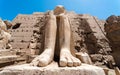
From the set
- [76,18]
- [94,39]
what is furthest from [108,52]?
[76,18]

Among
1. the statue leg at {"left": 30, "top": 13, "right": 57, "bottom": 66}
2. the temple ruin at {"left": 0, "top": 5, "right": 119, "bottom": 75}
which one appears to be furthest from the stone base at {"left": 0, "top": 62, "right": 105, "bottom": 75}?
the temple ruin at {"left": 0, "top": 5, "right": 119, "bottom": 75}

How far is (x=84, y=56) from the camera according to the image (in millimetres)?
3871

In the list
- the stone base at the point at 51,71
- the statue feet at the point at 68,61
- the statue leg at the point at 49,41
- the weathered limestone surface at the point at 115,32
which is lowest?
the stone base at the point at 51,71

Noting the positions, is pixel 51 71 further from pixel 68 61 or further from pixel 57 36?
pixel 57 36

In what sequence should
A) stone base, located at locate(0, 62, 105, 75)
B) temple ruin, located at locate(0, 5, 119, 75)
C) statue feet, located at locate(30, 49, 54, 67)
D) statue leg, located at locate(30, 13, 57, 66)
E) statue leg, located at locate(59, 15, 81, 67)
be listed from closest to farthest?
stone base, located at locate(0, 62, 105, 75) < statue feet, located at locate(30, 49, 54, 67) < statue leg, located at locate(30, 13, 57, 66) < statue leg, located at locate(59, 15, 81, 67) < temple ruin, located at locate(0, 5, 119, 75)

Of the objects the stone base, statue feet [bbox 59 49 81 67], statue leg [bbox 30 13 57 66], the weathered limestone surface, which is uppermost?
the weathered limestone surface

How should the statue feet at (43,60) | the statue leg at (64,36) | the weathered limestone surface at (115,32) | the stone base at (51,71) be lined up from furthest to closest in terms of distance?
the weathered limestone surface at (115,32)
the statue leg at (64,36)
the statue feet at (43,60)
the stone base at (51,71)

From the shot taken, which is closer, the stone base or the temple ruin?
the stone base

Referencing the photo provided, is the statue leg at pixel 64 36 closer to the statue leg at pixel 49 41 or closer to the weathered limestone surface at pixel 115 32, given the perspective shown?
the statue leg at pixel 49 41

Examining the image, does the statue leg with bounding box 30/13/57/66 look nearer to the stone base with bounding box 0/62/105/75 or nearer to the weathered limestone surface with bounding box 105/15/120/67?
the stone base with bounding box 0/62/105/75

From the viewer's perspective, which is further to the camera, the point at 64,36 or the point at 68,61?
the point at 64,36

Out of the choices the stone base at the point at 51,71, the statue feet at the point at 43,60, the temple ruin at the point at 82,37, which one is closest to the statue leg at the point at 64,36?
the statue feet at the point at 43,60

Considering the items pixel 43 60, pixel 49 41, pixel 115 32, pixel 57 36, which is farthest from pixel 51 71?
pixel 115 32

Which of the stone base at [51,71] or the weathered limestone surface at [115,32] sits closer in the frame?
the stone base at [51,71]
